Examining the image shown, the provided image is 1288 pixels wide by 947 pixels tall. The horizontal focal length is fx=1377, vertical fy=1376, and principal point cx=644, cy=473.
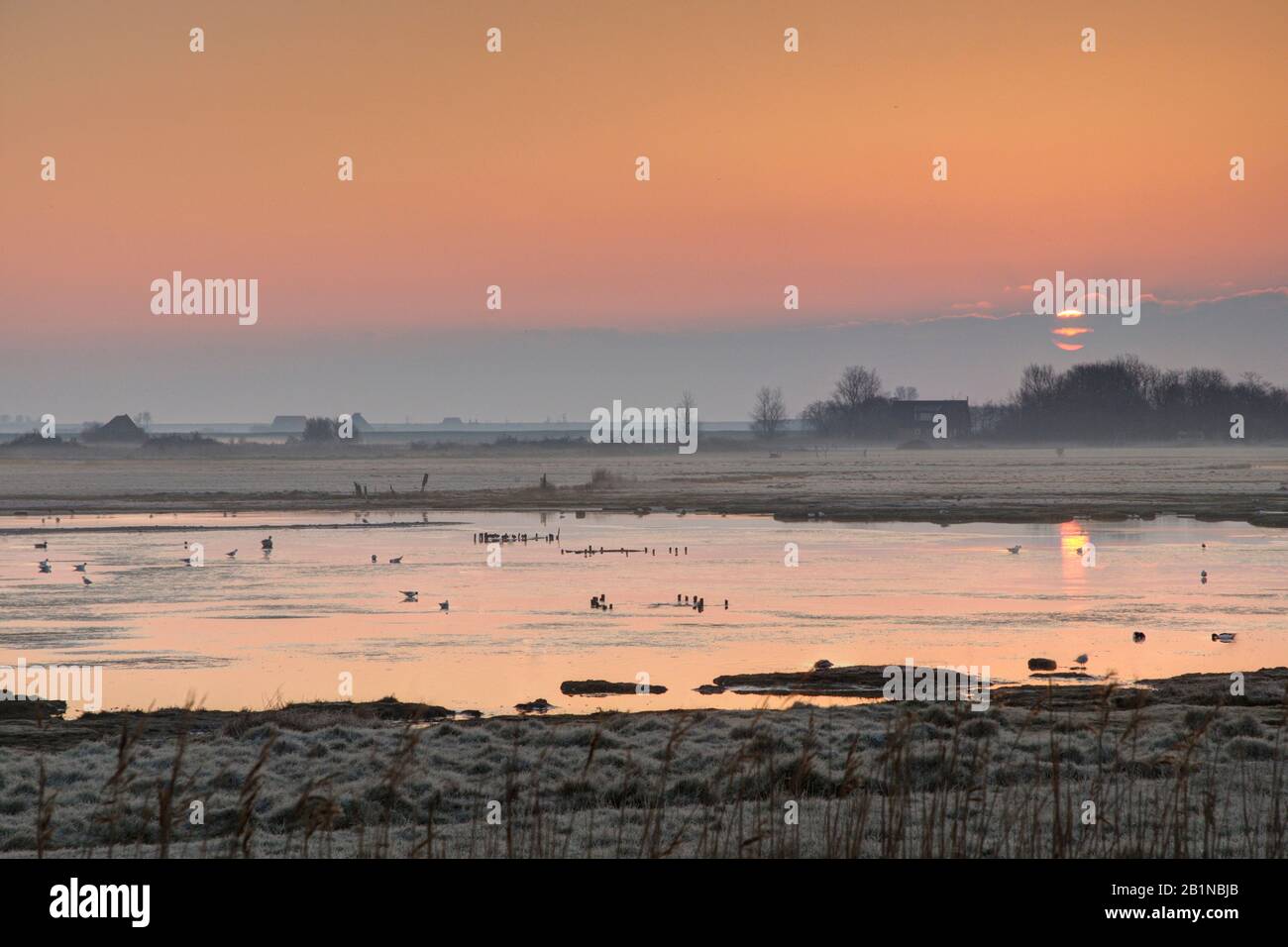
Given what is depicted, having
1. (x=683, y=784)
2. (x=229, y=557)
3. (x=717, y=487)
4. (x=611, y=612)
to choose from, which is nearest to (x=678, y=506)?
(x=717, y=487)

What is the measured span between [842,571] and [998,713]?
19679 millimetres

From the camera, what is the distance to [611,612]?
29.1 meters

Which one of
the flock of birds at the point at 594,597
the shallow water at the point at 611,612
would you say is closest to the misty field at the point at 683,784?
the shallow water at the point at 611,612

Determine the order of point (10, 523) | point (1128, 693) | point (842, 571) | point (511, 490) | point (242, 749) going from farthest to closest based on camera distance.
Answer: point (511, 490), point (10, 523), point (842, 571), point (1128, 693), point (242, 749)

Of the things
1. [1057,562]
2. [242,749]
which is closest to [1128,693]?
[242,749]

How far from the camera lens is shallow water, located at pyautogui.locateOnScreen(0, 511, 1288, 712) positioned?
72.8 feet

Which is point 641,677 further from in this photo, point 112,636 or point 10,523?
point 10,523

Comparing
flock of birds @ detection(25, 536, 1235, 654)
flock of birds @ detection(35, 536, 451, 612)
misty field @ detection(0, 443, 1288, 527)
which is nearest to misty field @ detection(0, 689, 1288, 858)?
flock of birds @ detection(25, 536, 1235, 654)

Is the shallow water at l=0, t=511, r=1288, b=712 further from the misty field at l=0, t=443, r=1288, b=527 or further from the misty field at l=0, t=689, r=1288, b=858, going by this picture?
the misty field at l=0, t=443, r=1288, b=527

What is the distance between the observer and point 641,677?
21.5m

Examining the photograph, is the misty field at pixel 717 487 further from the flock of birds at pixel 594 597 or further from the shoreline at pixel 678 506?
the flock of birds at pixel 594 597

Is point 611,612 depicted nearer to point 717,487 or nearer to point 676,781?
point 676,781
